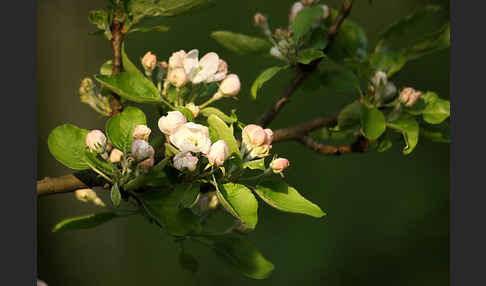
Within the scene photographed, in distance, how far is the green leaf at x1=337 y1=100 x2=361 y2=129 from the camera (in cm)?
77

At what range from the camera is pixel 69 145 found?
61 centimetres

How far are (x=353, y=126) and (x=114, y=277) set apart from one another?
1.69 meters

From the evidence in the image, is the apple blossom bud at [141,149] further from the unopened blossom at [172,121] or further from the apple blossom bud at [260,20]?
the apple blossom bud at [260,20]

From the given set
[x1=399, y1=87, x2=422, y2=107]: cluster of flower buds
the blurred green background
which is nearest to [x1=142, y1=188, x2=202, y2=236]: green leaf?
[x1=399, y1=87, x2=422, y2=107]: cluster of flower buds

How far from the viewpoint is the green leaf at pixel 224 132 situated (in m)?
0.53

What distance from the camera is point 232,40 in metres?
0.82

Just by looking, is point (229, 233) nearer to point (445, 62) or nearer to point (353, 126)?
point (353, 126)

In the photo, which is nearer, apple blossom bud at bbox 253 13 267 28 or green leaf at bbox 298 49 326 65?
green leaf at bbox 298 49 326 65

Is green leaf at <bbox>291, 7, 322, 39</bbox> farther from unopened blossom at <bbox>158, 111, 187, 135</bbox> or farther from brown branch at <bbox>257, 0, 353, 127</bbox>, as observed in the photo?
unopened blossom at <bbox>158, 111, 187, 135</bbox>

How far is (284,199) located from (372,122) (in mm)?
253

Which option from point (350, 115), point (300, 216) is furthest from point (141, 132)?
point (300, 216)

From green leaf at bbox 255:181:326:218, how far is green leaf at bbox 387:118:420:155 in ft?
0.81

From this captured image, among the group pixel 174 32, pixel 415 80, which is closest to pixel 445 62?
pixel 415 80

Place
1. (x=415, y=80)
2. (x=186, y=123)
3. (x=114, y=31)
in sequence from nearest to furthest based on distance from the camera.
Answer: (x=186, y=123) → (x=114, y=31) → (x=415, y=80)
